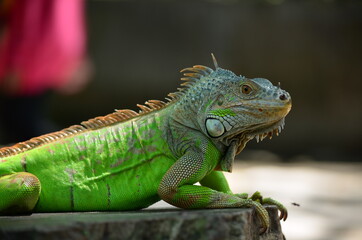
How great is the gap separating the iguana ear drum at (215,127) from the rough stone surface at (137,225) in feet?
1.62

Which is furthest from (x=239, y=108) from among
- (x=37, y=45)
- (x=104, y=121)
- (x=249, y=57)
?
(x=249, y=57)

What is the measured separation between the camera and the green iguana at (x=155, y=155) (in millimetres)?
4203

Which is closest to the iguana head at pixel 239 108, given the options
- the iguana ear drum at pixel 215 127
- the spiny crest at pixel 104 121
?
the iguana ear drum at pixel 215 127

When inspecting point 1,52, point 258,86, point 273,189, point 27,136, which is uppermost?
point 258,86

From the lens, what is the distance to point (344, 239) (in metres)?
8.10

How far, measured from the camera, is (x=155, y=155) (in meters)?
4.44

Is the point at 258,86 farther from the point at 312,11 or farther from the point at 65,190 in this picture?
the point at 312,11

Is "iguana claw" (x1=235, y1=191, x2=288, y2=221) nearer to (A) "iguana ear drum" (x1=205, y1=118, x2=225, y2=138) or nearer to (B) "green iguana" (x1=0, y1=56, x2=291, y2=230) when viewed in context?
(B) "green iguana" (x1=0, y1=56, x2=291, y2=230)

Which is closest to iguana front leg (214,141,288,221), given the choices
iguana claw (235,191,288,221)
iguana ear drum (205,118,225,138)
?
iguana claw (235,191,288,221)

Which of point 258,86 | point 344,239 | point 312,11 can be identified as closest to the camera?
point 258,86

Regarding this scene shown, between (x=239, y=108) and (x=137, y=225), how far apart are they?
0.99 meters

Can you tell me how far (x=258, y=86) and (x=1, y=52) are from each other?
5.97 metres

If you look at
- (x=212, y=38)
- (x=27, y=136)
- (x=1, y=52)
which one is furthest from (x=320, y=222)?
(x=212, y=38)

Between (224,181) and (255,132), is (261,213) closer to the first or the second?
(255,132)
